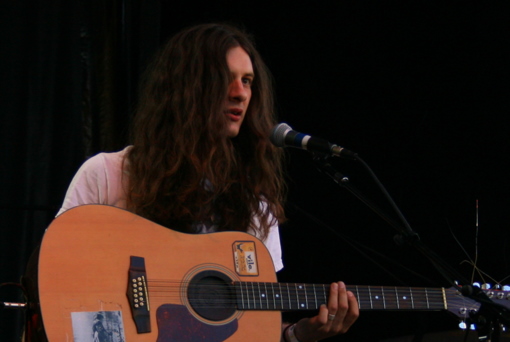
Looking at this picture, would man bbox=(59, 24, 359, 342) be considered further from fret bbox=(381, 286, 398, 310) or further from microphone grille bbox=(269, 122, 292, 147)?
microphone grille bbox=(269, 122, 292, 147)

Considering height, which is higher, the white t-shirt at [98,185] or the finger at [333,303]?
the white t-shirt at [98,185]

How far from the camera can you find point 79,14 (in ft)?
11.4

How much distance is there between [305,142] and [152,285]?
0.67 m

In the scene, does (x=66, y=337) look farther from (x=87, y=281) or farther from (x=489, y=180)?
(x=489, y=180)

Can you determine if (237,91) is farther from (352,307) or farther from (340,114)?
(340,114)

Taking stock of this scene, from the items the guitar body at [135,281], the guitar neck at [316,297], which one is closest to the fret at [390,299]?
the guitar neck at [316,297]

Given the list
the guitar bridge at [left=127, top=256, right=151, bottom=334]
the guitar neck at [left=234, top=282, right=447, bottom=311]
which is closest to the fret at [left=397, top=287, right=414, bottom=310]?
the guitar neck at [left=234, top=282, right=447, bottom=311]

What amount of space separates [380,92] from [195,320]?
6.91ft

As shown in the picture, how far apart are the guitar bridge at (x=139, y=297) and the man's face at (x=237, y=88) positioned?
79 centimetres

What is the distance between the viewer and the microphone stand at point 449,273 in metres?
2.05

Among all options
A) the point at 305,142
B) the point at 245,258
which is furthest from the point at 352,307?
the point at 305,142

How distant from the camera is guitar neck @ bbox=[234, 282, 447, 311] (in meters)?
2.24

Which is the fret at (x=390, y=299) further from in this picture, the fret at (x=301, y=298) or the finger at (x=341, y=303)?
the fret at (x=301, y=298)

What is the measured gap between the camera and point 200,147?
8.44ft
